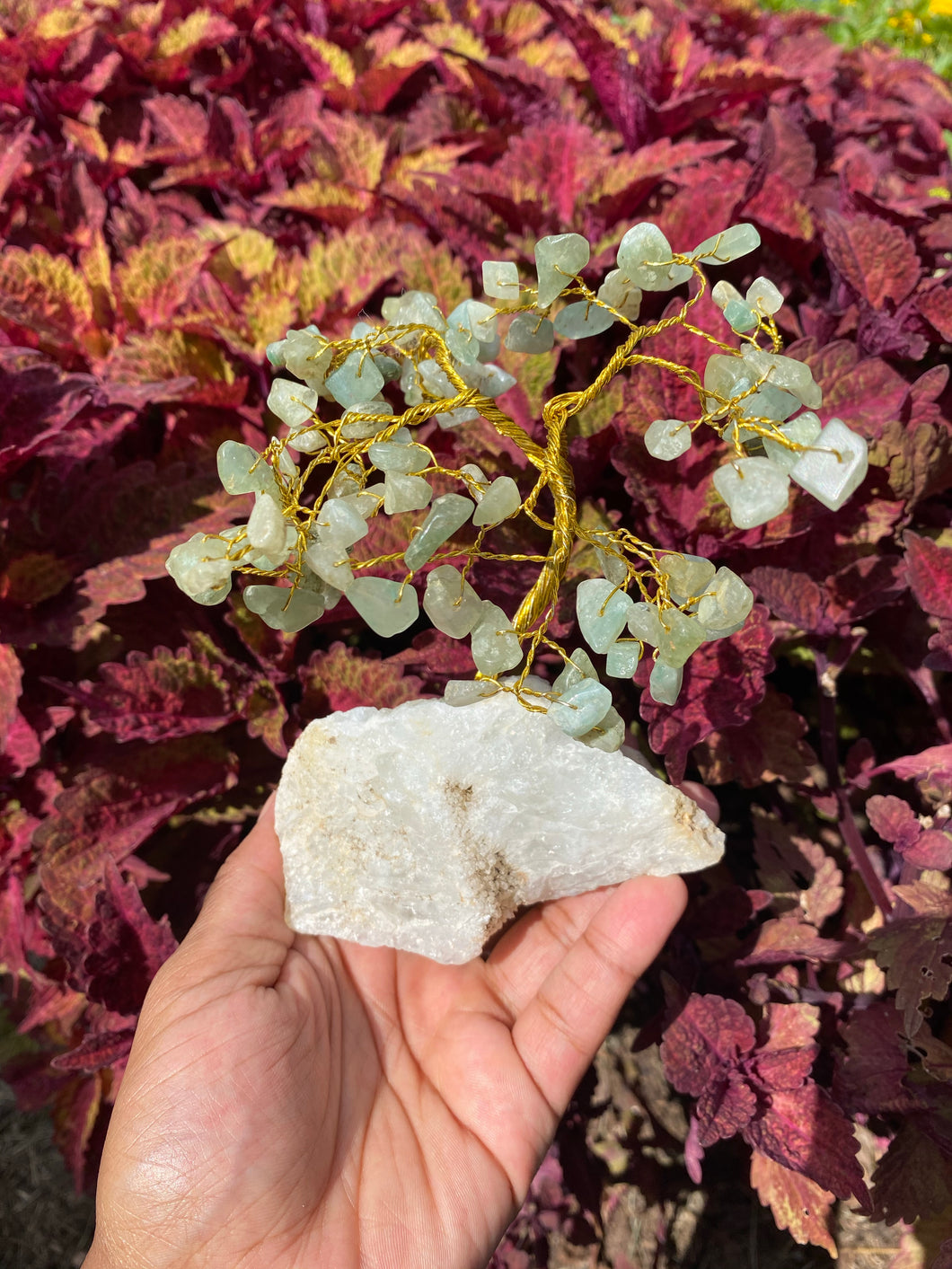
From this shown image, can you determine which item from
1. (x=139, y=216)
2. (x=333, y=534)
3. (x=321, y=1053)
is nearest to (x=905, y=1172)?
(x=321, y=1053)

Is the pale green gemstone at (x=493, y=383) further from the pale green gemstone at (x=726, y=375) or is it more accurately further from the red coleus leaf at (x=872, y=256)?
the red coleus leaf at (x=872, y=256)

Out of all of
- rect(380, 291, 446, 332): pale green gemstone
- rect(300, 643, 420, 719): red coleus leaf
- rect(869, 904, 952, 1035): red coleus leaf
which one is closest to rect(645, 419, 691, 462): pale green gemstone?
rect(380, 291, 446, 332): pale green gemstone

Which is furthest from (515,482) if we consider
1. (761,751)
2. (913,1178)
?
(913,1178)

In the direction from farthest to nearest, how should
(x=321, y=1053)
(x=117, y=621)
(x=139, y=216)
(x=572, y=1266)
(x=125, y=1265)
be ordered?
(x=139, y=216) < (x=572, y=1266) < (x=117, y=621) < (x=321, y=1053) < (x=125, y=1265)

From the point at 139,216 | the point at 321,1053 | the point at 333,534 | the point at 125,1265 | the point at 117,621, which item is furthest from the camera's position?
the point at 139,216

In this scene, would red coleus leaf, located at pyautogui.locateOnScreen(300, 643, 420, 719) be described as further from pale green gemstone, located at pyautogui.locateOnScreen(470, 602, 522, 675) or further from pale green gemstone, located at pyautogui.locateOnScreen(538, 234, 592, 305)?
pale green gemstone, located at pyautogui.locateOnScreen(538, 234, 592, 305)

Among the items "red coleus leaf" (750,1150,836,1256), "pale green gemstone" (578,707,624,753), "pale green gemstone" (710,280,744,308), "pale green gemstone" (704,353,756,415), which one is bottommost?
"red coleus leaf" (750,1150,836,1256)

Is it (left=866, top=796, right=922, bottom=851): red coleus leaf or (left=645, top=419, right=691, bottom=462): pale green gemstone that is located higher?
(left=645, top=419, right=691, bottom=462): pale green gemstone

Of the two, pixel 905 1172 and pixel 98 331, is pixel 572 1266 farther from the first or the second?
pixel 98 331
